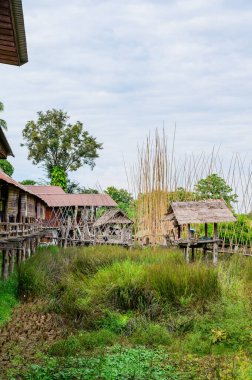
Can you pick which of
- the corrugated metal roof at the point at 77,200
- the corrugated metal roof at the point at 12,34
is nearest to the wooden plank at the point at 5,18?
the corrugated metal roof at the point at 12,34

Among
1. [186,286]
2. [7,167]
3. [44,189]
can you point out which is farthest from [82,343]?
[44,189]

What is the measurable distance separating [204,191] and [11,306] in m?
13.5

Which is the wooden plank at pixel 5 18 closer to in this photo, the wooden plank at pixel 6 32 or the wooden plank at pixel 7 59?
the wooden plank at pixel 6 32

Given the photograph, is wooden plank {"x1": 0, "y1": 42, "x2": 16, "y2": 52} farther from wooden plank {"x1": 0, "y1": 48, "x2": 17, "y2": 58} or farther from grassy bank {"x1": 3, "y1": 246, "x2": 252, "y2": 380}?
grassy bank {"x1": 3, "y1": 246, "x2": 252, "y2": 380}

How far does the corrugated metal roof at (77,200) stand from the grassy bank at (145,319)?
22.0m

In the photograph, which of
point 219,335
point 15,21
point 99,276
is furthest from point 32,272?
point 15,21

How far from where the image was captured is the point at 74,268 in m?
16.0

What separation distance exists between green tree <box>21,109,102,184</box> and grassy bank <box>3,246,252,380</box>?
105ft

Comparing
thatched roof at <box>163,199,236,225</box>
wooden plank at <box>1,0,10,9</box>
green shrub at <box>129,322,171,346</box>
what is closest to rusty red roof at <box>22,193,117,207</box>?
thatched roof at <box>163,199,236,225</box>

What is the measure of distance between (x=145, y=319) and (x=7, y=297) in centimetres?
410

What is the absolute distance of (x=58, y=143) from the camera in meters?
47.8

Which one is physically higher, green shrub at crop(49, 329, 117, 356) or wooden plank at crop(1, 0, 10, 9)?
wooden plank at crop(1, 0, 10, 9)

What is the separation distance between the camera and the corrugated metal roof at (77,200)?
126 ft

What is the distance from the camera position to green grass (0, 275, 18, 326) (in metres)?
12.2
